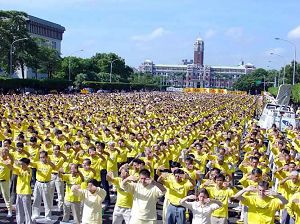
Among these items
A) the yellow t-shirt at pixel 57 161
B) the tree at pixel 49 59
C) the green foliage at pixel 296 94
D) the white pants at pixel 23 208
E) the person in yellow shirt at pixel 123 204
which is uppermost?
the tree at pixel 49 59

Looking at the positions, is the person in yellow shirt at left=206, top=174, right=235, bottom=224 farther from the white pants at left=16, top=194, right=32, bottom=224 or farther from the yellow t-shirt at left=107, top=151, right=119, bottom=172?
the yellow t-shirt at left=107, top=151, right=119, bottom=172

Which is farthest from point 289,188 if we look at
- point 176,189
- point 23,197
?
point 23,197

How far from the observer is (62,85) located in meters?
72.8

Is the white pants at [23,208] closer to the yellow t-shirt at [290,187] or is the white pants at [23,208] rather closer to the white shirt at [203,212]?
the white shirt at [203,212]

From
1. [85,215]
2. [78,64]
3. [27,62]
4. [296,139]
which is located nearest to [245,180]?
[85,215]

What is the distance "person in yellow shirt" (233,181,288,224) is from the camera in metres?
8.91

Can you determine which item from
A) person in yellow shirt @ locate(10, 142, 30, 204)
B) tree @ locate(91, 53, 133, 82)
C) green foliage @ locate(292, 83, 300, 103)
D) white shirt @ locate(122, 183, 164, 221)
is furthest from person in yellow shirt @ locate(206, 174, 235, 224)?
tree @ locate(91, 53, 133, 82)

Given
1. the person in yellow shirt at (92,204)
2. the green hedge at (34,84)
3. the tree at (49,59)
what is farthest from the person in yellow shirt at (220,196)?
the tree at (49,59)

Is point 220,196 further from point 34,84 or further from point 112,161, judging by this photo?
point 34,84

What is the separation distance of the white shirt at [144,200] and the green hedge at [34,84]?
1858 inches

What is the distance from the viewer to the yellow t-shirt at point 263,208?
8.91 m

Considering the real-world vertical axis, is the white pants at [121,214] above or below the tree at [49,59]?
below

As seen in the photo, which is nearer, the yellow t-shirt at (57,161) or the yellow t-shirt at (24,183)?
the yellow t-shirt at (24,183)

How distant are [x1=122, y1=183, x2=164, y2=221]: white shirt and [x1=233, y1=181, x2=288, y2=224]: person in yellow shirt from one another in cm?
127
